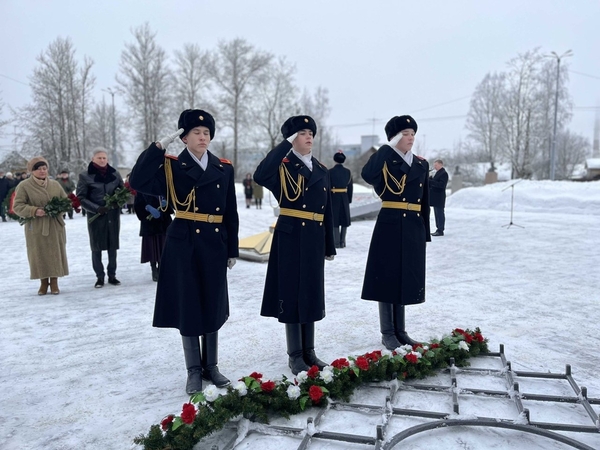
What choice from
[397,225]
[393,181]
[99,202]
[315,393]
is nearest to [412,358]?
[315,393]

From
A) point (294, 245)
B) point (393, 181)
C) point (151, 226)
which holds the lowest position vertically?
point (151, 226)

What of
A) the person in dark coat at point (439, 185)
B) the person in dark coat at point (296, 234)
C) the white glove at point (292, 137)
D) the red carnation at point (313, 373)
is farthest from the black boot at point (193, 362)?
the person in dark coat at point (439, 185)

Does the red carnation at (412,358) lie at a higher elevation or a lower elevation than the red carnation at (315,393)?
higher

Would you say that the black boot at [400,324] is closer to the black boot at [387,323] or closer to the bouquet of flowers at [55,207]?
the black boot at [387,323]

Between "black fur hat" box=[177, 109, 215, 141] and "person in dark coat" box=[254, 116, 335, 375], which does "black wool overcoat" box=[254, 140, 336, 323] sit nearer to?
"person in dark coat" box=[254, 116, 335, 375]

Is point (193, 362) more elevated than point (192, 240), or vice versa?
point (192, 240)

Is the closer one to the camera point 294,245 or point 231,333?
point 294,245

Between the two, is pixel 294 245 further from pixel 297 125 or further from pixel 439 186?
pixel 439 186

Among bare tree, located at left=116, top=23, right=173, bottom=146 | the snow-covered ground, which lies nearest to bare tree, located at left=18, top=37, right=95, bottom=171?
bare tree, located at left=116, top=23, right=173, bottom=146

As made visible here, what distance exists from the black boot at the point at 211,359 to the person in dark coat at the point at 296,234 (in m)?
0.47

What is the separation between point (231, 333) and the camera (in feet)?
16.9

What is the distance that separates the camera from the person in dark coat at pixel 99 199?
697cm

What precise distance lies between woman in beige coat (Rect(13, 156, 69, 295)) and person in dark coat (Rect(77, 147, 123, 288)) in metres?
0.42

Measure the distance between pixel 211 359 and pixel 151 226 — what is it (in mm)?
3926
